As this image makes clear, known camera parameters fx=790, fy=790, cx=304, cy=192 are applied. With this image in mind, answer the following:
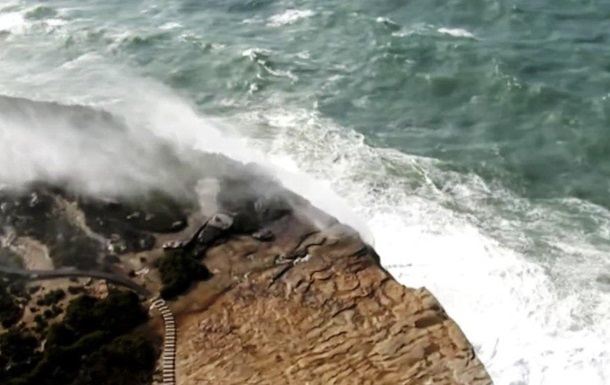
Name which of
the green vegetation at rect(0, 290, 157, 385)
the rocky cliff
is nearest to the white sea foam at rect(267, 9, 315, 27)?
the rocky cliff

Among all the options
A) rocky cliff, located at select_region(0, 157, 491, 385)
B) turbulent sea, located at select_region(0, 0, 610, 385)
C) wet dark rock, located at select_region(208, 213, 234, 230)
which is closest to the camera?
rocky cliff, located at select_region(0, 157, 491, 385)

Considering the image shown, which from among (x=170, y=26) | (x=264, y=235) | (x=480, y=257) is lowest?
(x=480, y=257)

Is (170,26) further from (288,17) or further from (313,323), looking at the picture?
(313,323)

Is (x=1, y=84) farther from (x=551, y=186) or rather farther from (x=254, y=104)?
(x=551, y=186)

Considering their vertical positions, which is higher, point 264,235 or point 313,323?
point 264,235

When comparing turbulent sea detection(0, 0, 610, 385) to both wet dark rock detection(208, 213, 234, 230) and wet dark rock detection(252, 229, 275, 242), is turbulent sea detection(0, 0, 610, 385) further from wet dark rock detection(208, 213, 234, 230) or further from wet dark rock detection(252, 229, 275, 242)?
wet dark rock detection(208, 213, 234, 230)

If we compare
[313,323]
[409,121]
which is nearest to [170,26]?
[409,121]

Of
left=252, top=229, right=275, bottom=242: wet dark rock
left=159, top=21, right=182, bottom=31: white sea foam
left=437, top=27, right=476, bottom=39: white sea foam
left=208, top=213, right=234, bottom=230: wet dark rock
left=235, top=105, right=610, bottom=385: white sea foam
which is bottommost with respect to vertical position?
left=235, top=105, right=610, bottom=385: white sea foam
